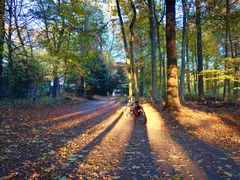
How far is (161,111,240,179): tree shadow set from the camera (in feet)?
16.0

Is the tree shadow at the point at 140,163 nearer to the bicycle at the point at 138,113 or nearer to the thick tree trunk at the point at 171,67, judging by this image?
the bicycle at the point at 138,113

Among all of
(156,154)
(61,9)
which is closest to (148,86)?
(61,9)

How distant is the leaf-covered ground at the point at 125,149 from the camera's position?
190 inches

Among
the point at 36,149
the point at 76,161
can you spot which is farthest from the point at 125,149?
the point at 36,149

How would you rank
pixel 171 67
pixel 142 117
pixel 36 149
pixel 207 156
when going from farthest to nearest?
1. pixel 171 67
2. pixel 142 117
3. pixel 36 149
4. pixel 207 156

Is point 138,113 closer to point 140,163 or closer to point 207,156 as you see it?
point 207,156

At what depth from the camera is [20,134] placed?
7.77 m

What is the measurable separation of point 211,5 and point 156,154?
10017 millimetres

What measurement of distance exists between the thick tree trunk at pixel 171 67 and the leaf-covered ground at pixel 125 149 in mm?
855

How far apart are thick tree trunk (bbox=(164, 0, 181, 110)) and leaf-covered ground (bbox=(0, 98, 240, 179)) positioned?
86cm

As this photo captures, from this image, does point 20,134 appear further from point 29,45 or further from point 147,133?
point 29,45

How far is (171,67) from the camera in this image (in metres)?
11.5

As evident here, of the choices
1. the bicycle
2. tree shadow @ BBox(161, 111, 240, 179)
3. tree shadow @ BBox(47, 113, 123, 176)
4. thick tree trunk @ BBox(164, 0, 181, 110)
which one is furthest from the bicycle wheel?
tree shadow @ BBox(47, 113, 123, 176)

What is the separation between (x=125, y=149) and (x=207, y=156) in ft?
6.83
